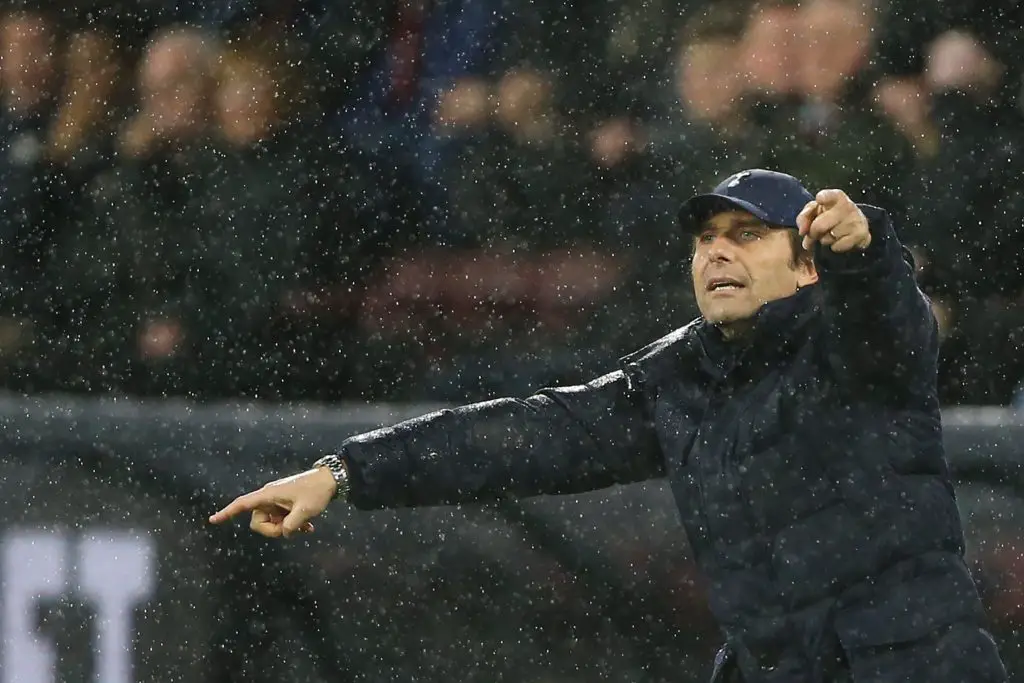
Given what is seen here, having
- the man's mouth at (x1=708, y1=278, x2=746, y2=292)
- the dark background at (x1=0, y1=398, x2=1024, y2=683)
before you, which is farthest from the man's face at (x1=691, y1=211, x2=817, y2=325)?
the dark background at (x1=0, y1=398, x2=1024, y2=683)

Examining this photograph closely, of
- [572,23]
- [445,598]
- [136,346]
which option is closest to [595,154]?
[572,23]

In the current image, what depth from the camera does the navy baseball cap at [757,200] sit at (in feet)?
7.42

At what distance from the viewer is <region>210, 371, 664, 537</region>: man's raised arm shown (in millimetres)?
2326

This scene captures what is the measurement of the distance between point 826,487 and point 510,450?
438mm

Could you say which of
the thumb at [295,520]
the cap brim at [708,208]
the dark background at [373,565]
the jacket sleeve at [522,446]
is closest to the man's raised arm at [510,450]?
the jacket sleeve at [522,446]

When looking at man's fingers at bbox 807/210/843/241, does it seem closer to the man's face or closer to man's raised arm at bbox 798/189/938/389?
man's raised arm at bbox 798/189/938/389

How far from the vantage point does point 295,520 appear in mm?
2160

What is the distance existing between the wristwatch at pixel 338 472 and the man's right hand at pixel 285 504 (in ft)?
0.08

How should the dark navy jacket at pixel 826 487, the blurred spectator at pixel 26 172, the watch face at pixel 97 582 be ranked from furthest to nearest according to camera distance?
the blurred spectator at pixel 26 172 → the watch face at pixel 97 582 → the dark navy jacket at pixel 826 487

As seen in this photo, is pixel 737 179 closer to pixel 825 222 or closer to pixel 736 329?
pixel 736 329

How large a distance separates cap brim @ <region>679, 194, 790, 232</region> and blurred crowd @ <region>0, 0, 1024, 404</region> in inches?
62.1

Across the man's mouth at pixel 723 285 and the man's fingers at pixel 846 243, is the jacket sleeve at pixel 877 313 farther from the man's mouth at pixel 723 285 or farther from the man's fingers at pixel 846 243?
the man's mouth at pixel 723 285

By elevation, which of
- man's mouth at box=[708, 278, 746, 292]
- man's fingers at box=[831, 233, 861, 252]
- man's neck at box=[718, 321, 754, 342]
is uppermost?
man's fingers at box=[831, 233, 861, 252]

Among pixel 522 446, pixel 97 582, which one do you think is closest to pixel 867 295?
pixel 522 446
